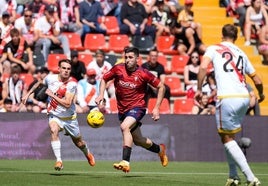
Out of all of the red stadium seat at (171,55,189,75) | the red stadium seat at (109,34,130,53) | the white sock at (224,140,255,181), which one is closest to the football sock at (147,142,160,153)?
the white sock at (224,140,255,181)

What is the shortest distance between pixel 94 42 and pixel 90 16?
824 millimetres

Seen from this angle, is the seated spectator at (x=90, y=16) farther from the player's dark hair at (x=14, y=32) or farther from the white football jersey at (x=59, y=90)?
the white football jersey at (x=59, y=90)

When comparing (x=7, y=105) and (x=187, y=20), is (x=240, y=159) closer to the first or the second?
(x=7, y=105)

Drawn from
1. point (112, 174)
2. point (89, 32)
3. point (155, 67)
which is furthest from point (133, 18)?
point (112, 174)

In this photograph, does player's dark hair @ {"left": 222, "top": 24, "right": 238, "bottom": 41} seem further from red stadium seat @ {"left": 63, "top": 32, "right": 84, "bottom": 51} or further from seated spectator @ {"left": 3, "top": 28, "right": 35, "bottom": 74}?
red stadium seat @ {"left": 63, "top": 32, "right": 84, "bottom": 51}

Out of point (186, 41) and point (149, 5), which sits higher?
point (149, 5)

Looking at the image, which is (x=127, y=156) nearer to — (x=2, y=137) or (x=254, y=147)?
(x=2, y=137)

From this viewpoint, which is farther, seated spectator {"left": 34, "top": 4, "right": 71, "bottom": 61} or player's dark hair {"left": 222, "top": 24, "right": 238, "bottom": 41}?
seated spectator {"left": 34, "top": 4, "right": 71, "bottom": 61}

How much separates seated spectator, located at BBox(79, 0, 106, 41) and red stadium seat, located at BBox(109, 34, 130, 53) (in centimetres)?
58

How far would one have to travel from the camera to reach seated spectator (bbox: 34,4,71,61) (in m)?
26.3

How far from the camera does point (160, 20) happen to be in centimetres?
2861

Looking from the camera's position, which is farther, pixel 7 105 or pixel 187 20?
pixel 187 20

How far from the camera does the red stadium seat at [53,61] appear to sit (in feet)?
85.9

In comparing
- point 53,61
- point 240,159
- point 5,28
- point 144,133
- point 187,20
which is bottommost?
point 240,159
